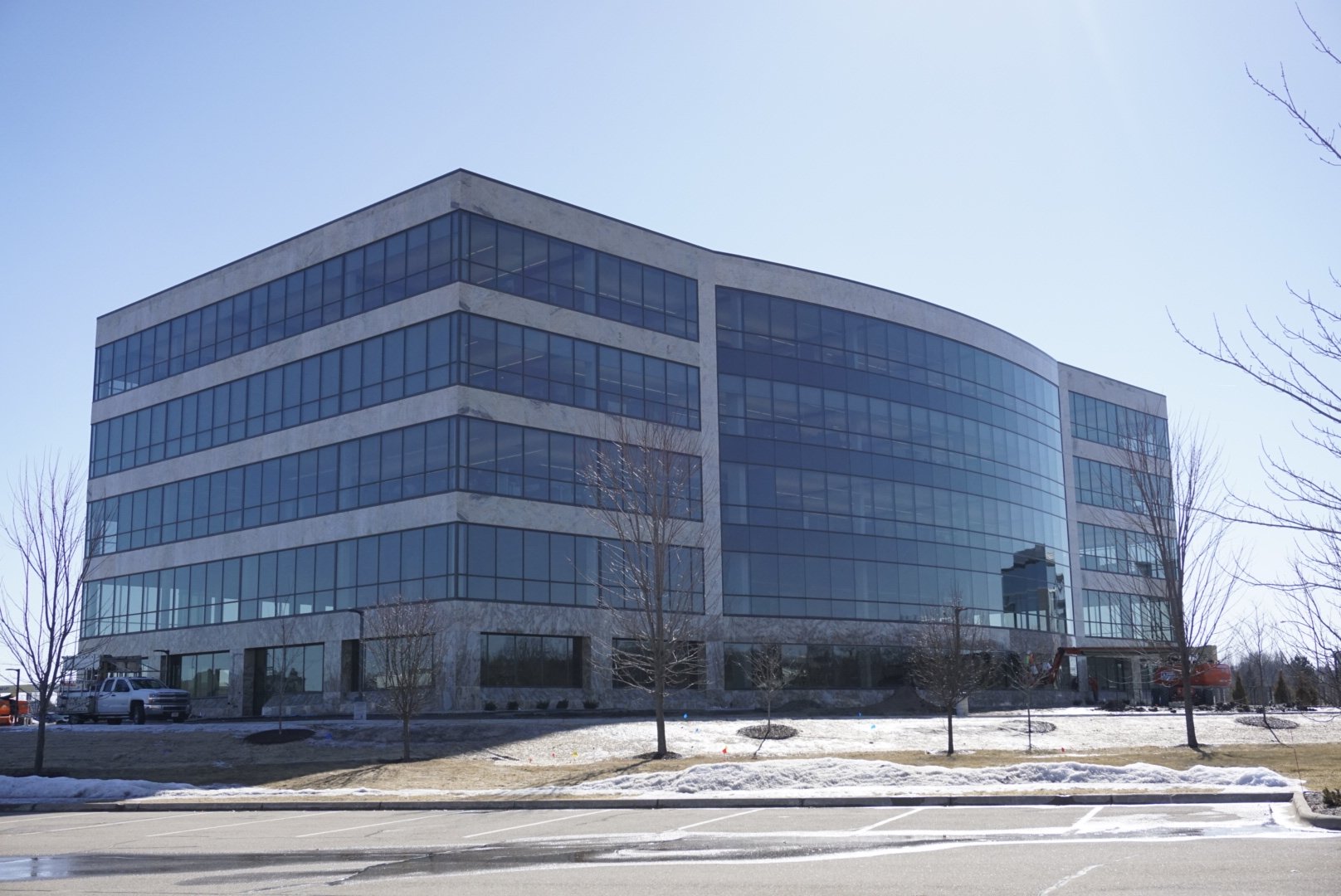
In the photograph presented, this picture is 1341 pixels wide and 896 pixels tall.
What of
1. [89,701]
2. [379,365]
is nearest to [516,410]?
[379,365]

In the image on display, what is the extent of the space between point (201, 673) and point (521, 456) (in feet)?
64.0

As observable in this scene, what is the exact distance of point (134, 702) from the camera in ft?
152

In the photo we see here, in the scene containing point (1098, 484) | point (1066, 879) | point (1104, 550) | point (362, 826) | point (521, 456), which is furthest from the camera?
point (1098, 484)

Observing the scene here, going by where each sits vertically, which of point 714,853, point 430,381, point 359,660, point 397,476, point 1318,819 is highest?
point 430,381

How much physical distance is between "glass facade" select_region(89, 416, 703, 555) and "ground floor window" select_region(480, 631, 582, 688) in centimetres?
547

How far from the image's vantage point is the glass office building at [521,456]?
47.0 metres

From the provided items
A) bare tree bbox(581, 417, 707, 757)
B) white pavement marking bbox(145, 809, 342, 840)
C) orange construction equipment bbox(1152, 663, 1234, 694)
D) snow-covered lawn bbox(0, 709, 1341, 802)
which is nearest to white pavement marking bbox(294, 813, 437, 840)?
white pavement marking bbox(145, 809, 342, 840)

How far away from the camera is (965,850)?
44.7 feet

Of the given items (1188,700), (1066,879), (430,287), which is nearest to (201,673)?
(430,287)

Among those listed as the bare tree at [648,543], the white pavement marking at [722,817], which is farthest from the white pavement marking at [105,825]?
the bare tree at [648,543]

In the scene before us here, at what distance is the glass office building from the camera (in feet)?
154

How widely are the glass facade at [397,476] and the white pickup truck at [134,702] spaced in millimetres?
5660

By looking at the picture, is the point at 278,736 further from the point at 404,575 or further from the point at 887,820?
the point at 887,820

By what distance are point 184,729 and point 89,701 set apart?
12.0m
